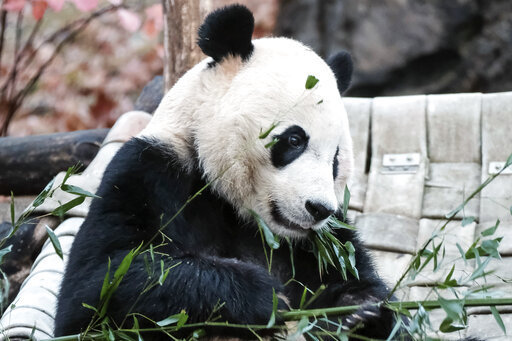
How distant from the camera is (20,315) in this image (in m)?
2.73

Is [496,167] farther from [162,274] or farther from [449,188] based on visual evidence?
[162,274]

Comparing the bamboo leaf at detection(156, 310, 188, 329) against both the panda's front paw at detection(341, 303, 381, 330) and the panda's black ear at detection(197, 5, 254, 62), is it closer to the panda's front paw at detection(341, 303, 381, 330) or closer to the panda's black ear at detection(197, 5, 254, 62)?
the panda's front paw at detection(341, 303, 381, 330)

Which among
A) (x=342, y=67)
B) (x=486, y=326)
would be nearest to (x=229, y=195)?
(x=342, y=67)

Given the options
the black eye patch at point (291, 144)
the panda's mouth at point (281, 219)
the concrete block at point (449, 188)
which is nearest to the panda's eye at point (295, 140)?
the black eye patch at point (291, 144)

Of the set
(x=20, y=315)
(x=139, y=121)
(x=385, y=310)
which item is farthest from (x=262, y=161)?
(x=139, y=121)

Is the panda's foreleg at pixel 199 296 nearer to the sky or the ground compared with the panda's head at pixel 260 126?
nearer to the ground

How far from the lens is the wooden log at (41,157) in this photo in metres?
4.19

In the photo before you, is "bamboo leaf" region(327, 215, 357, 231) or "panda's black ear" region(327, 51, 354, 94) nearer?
"bamboo leaf" region(327, 215, 357, 231)

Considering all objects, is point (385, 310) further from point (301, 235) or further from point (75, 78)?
point (75, 78)

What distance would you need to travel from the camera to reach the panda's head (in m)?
2.36

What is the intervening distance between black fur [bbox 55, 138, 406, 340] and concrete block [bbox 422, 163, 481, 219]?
1.07 m

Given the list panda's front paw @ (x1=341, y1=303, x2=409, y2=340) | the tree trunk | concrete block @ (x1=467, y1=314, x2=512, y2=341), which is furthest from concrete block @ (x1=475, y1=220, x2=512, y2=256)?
the tree trunk

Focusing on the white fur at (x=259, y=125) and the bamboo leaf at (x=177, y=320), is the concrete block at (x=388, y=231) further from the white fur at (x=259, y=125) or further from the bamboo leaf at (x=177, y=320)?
the bamboo leaf at (x=177, y=320)

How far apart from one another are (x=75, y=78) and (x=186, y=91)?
5473mm
